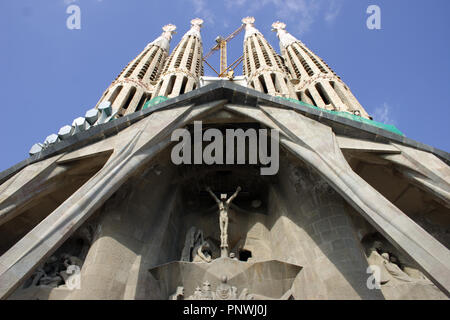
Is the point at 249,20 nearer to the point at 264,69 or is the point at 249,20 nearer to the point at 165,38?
the point at 165,38

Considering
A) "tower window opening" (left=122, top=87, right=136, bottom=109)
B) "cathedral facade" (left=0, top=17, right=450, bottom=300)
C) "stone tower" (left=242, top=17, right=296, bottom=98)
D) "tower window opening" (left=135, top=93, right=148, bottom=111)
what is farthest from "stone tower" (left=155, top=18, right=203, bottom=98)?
"cathedral facade" (left=0, top=17, right=450, bottom=300)

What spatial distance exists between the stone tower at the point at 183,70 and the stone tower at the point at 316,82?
6316mm

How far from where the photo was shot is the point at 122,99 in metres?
17.5

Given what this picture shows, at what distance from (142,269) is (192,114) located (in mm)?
4173

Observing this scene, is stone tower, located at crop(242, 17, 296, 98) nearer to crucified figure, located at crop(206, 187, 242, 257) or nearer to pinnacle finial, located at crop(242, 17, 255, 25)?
pinnacle finial, located at crop(242, 17, 255, 25)

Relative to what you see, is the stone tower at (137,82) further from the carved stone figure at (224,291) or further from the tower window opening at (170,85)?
the carved stone figure at (224,291)

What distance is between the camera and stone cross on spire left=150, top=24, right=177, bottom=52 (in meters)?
27.4

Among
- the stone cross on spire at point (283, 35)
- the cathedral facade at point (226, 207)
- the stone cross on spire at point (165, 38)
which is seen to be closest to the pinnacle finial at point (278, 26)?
the stone cross on spire at point (283, 35)

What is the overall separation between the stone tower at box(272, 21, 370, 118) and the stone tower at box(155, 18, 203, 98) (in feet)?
20.7

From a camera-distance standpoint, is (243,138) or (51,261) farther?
(243,138)

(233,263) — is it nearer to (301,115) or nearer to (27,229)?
(301,115)

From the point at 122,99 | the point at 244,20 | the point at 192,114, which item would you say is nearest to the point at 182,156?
the point at 192,114

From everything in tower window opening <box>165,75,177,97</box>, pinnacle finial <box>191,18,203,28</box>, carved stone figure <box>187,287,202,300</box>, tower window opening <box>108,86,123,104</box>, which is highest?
pinnacle finial <box>191,18,203,28</box>

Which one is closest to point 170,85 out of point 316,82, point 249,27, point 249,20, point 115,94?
point 115,94
